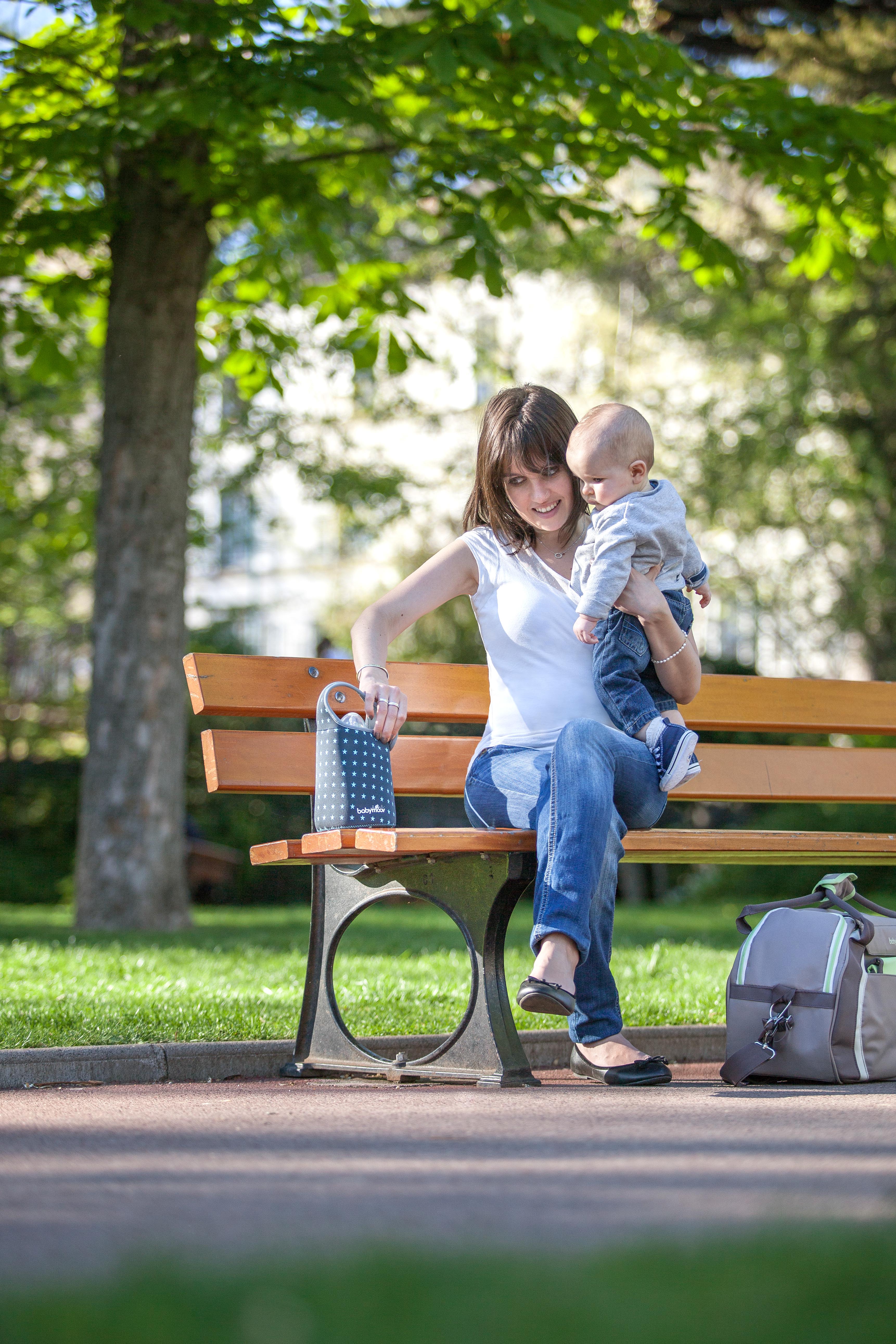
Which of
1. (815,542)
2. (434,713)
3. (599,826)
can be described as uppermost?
(815,542)

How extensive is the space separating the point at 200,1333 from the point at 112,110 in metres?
6.56

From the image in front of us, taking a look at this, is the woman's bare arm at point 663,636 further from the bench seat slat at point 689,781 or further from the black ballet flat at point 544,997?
the black ballet flat at point 544,997

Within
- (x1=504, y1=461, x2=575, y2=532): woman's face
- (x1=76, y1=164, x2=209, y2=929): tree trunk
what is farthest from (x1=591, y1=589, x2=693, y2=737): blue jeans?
(x1=76, y1=164, x2=209, y2=929): tree trunk

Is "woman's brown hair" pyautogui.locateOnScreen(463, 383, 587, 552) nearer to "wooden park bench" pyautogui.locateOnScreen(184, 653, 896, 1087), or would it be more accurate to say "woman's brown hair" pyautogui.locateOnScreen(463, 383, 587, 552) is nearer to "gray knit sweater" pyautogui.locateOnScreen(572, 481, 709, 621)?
"gray knit sweater" pyautogui.locateOnScreen(572, 481, 709, 621)

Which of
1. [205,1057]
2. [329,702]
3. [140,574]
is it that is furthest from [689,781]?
[140,574]

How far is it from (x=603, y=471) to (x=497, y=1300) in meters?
2.45

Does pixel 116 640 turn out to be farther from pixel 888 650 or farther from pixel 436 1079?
pixel 888 650

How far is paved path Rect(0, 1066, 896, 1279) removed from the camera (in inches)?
73.4

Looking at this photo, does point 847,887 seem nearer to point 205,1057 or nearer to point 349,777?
point 349,777

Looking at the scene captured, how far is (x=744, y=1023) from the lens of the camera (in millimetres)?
3660

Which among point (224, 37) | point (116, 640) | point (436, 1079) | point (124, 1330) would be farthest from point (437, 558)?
point (116, 640)

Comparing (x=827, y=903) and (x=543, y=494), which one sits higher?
(x=543, y=494)

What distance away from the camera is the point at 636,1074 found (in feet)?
11.2

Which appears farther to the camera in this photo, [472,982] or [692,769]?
[472,982]
